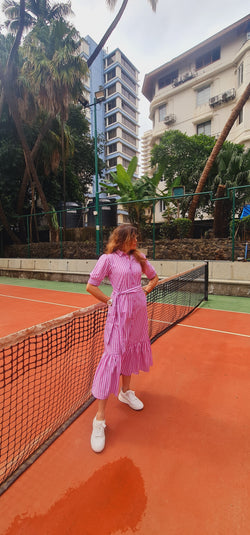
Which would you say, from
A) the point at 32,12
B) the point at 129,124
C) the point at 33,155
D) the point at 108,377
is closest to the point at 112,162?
the point at 129,124

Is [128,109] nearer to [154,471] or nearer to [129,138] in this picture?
[129,138]

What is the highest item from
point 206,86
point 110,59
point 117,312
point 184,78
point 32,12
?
point 110,59

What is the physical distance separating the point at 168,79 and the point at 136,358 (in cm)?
3493

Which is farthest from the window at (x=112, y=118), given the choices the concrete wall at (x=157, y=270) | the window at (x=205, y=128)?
the concrete wall at (x=157, y=270)

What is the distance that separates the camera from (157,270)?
31.3 ft

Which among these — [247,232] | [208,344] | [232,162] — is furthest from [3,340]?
[232,162]

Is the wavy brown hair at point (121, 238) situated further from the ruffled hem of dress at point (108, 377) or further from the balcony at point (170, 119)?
the balcony at point (170, 119)

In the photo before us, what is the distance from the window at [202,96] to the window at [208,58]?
2.56m

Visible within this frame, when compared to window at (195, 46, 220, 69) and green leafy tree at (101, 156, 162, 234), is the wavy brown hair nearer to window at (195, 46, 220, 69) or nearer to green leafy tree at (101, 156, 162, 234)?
green leafy tree at (101, 156, 162, 234)

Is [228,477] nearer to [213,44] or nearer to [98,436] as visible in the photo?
[98,436]

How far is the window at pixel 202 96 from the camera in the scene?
25812 mm

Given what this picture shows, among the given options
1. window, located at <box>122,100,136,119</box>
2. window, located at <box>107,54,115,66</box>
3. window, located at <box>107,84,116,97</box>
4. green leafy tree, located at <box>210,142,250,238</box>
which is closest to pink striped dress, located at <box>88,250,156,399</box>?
green leafy tree, located at <box>210,142,250,238</box>

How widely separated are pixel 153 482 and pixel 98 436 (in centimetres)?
54

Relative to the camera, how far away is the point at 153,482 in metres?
1.73
